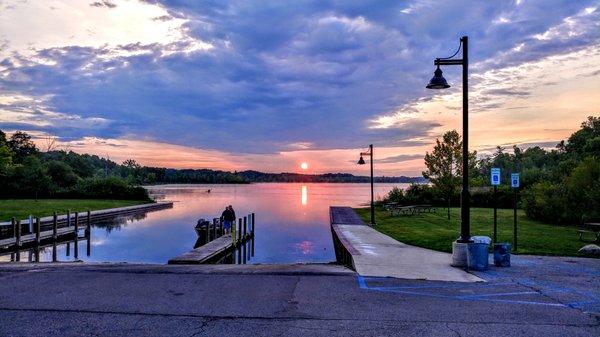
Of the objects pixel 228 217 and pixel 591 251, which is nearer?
pixel 591 251

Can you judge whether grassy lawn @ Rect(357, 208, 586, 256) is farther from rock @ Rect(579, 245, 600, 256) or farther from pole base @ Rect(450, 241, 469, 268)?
pole base @ Rect(450, 241, 469, 268)

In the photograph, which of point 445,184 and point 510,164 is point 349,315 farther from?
point 510,164

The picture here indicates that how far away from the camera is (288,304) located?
326 inches

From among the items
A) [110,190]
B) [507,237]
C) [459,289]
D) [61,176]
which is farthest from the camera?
[61,176]

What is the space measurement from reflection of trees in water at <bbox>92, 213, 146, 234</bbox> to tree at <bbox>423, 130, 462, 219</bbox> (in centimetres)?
2713

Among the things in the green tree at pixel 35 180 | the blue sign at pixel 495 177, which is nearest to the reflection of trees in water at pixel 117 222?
the green tree at pixel 35 180

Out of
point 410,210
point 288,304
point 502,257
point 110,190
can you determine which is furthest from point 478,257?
point 110,190

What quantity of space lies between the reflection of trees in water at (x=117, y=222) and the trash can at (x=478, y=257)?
3418 centimetres

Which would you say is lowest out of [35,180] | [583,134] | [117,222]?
[117,222]

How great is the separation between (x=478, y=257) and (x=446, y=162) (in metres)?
25.0

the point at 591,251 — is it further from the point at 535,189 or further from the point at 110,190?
the point at 110,190

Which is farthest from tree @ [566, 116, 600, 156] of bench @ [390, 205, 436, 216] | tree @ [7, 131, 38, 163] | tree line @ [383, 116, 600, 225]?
tree @ [7, 131, 38, 163]

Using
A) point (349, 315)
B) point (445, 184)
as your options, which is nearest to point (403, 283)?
point (349, 315)

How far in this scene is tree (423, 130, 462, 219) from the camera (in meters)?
35.3
